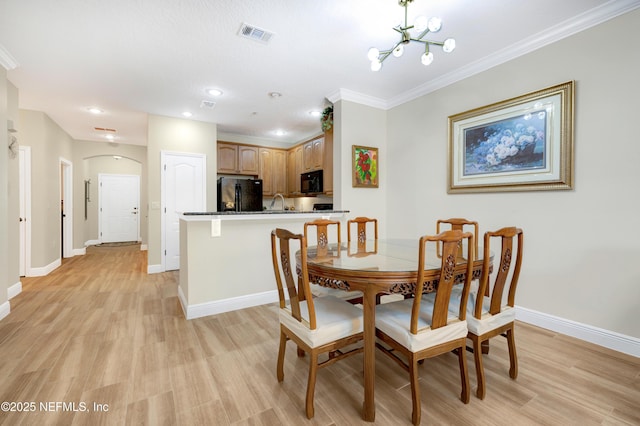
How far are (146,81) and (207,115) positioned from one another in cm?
131

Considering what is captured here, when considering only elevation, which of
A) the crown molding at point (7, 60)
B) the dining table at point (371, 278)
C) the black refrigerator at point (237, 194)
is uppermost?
the crown molding at point (7, 60)

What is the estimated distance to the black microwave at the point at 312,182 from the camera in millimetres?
5031

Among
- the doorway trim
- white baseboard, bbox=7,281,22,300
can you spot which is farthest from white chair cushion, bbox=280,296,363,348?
the doorway trim

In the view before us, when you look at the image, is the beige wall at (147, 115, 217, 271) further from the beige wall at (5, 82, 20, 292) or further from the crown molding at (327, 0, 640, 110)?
the crown molding at (327, 0, 640, 110)

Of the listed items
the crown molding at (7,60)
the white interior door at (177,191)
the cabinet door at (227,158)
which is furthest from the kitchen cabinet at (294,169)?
the crown molding at (7,60)

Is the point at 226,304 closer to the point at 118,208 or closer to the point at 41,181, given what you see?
the point at 41,181

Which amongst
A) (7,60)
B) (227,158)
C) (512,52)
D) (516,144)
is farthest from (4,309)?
(512,52)

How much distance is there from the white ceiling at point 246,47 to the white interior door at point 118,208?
400 centimetres

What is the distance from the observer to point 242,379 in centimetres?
183

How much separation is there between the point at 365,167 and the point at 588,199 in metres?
2.27

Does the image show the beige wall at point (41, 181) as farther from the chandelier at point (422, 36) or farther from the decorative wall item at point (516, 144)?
the decorative wall item at point (516, 144)

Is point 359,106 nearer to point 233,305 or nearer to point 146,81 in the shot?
point 146,81

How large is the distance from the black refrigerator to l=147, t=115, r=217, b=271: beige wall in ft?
1.45

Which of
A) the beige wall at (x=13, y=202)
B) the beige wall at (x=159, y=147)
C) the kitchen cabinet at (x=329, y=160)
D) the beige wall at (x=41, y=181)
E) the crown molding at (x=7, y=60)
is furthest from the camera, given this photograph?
the beige wall at (x=159, y=147)
